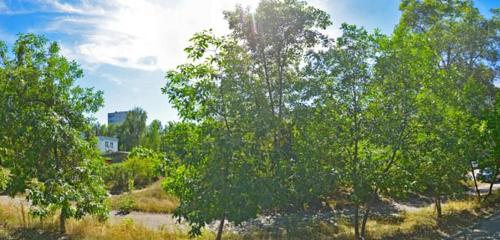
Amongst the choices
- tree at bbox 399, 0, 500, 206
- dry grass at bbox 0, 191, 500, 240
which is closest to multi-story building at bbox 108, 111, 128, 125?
tree at bbox 399, 0, 500, 206

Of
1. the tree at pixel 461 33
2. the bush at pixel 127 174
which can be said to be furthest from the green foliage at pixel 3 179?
the tree at pixel 461 33

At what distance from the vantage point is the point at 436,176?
12930 mm

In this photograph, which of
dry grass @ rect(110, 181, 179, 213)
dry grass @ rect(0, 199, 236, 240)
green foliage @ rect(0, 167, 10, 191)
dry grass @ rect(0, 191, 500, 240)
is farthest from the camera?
dry grass @ rect(110, 181, 179, 213)

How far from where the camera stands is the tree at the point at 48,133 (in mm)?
9070

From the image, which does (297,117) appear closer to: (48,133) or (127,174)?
(48,133)

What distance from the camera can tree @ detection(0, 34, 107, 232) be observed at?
907cm

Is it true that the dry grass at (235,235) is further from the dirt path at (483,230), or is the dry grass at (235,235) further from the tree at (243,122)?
the tree at (243,122)

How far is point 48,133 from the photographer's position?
907cm

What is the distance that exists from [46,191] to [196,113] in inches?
130

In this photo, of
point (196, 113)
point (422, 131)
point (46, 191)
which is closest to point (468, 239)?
point (422, 131)

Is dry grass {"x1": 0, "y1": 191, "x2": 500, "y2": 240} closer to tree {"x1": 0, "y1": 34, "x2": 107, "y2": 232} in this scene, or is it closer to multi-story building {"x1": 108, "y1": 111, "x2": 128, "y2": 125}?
tree {"x1": 0, "y1": 34, "x2": 107, "y2": 232}

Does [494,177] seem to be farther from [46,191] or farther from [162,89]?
[46,191]

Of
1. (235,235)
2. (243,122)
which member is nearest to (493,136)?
(235,235)

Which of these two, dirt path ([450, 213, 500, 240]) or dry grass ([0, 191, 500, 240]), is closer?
dry grass ([0, 191, 500, 240])
